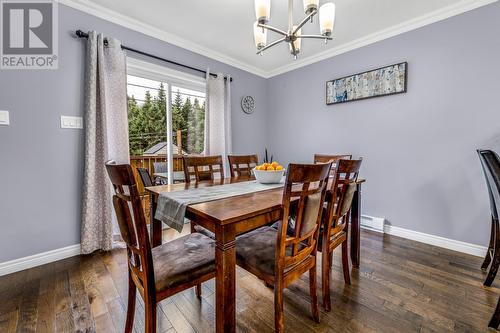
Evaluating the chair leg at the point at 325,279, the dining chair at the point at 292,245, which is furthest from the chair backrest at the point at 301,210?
the chair leg at the point at 325,279

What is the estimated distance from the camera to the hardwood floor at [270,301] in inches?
53.4

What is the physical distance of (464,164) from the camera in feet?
7.56

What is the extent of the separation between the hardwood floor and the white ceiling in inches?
100

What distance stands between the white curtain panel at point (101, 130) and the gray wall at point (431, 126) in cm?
276

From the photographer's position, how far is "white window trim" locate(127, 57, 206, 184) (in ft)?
8.85

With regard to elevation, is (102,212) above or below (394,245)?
above

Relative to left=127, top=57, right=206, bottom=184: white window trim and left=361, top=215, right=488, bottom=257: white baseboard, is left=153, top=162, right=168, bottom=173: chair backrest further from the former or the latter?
left=361, top=215, right=488, bottom=257: white baseboard

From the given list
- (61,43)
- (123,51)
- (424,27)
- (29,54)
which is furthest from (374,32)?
(29,54)

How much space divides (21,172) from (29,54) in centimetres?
106

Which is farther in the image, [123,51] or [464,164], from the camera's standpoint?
[123,51]

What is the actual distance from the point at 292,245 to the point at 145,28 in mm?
2925

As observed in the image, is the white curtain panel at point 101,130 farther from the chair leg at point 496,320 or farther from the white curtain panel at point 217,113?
the chair leg at point 496,320

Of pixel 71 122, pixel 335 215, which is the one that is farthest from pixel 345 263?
pixel 71 122

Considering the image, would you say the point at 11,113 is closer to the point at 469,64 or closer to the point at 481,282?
the point at 481,282
